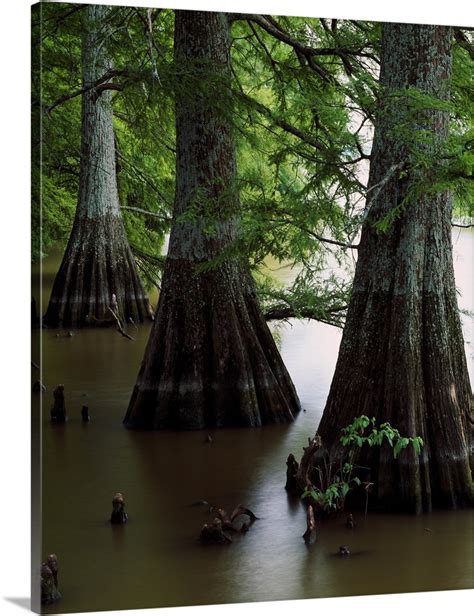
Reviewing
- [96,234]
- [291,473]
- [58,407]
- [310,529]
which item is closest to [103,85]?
[96,234]

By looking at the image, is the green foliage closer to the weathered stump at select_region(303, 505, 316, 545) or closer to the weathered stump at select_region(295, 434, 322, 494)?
the weathered stump at select_region(295, 434, 322, 494)

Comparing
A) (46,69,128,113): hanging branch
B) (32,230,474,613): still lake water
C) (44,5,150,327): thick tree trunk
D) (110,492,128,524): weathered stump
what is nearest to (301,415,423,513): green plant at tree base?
(32,230,474,613): still lake water

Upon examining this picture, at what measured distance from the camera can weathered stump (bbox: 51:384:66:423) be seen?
556 centimetres

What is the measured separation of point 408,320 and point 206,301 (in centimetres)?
132

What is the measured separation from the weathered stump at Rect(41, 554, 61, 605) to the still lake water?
40mm

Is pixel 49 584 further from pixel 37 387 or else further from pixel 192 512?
pixel 192 512

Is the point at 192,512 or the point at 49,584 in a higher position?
the point at 192,512

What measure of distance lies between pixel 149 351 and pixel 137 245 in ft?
2.18

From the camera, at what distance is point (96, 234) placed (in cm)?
659

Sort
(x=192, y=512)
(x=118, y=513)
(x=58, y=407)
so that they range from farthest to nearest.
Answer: (x=58, y=407)
(x=192, y=512)
(x=118, y=513)

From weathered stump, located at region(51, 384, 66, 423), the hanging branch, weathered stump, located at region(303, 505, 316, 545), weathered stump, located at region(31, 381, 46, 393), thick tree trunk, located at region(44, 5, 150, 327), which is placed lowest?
weathered stump, located at region(303, 505, 316, 545)
